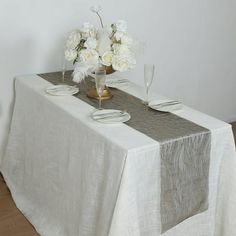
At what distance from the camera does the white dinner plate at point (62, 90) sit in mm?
2044

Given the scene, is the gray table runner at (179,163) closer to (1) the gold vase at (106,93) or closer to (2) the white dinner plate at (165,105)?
(2) the white dinner plate at (165,105)

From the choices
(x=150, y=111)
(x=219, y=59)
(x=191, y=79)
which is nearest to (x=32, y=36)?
(x=150, y=111)

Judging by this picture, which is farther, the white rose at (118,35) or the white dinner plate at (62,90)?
the white dinner plate at (62,90)

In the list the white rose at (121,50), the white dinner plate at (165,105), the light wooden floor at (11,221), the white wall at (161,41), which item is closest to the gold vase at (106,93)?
the white rose at (121,50)

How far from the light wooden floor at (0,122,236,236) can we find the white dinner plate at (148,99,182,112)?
0.92 m

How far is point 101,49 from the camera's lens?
1.91 meters

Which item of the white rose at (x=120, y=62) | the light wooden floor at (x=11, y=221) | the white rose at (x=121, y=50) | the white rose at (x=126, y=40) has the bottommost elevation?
the light wooden floor at (x=11, y=221)

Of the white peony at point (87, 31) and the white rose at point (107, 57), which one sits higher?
the white peony at point (87, 31)

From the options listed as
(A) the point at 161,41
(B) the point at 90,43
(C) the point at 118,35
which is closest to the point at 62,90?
(B) the point at 90,43

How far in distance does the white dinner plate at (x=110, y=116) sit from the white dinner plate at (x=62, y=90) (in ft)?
1.02

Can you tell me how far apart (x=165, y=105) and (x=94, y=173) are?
1.70ft

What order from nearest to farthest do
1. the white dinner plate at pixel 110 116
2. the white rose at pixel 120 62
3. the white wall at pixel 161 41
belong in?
the white dinner plate at pixel 110 116, the white rose at pixel 120 62, the white wall at pixel 161 41

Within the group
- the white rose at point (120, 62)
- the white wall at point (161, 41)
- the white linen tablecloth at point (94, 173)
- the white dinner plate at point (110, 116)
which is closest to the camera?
the white linen tablecloth at point (94, 173)

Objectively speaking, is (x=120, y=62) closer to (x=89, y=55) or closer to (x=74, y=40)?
(x=89, y=55)
